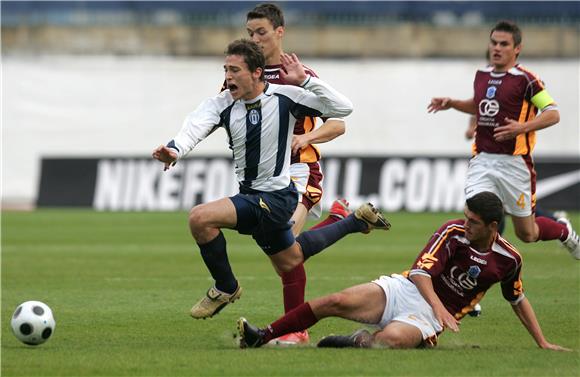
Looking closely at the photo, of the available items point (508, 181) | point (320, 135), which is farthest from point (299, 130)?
point (508, 181)

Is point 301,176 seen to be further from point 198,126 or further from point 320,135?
point 198,126

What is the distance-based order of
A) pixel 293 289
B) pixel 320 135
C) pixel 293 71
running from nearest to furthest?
pixel 293 71
pixel 293 289
pixel 320 135

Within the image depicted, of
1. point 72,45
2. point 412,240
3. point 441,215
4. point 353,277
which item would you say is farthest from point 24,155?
point 353,277

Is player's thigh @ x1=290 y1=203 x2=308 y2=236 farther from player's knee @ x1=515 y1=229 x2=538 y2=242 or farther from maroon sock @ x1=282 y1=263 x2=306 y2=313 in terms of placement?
player's knee @ x1=515 y1=229 x2=538 y2=242

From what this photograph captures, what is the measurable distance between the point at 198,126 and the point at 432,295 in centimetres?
200

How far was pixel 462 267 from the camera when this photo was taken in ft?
25.7

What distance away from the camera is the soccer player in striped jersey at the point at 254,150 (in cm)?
799

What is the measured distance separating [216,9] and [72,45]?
13.9 ft

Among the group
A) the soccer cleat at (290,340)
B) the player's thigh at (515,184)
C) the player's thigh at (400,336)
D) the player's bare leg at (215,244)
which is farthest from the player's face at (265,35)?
the player's thigh at (515,184)

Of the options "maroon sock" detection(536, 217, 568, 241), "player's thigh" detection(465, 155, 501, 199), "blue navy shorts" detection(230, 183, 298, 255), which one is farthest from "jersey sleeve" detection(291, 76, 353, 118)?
"maroon sock" detection(536, 217, 568, 241)

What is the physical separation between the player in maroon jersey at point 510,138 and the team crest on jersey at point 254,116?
295 cm

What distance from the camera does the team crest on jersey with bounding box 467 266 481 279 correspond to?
7.77 meters

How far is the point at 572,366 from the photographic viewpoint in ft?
23.0

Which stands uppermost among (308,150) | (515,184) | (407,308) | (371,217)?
(308,150)
